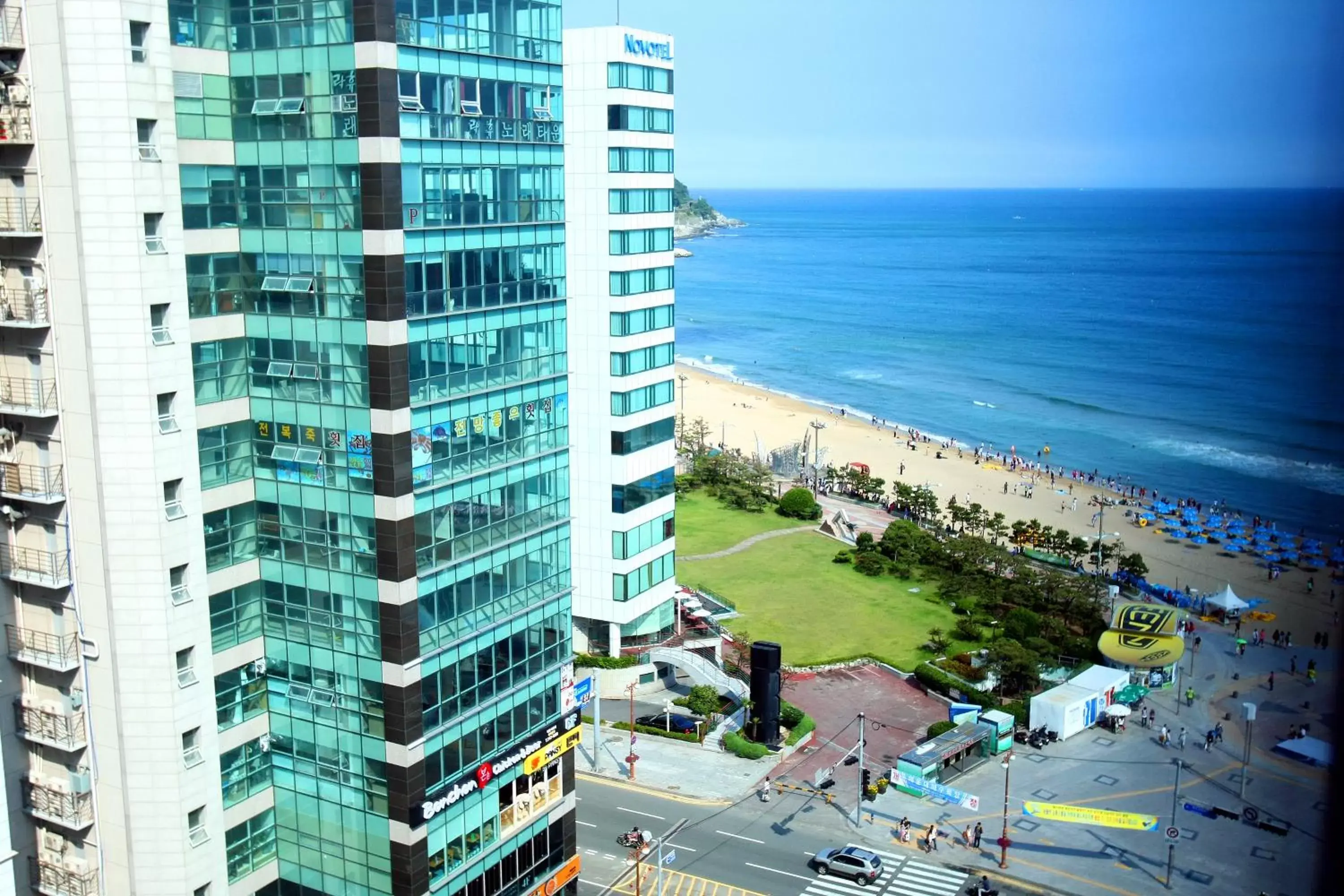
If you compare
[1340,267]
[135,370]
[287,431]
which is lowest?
[287,431]

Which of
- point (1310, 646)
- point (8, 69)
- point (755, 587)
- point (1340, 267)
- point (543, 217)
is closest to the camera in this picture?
point (1340, 267)

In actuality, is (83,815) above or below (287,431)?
below

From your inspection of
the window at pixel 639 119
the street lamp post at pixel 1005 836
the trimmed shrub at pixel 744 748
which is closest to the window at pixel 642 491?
the trimmed shrub at pixel 744 748

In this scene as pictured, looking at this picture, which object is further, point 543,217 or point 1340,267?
Answer: point 543,217

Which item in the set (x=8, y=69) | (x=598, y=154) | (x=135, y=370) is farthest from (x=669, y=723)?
(x=8, y=69)

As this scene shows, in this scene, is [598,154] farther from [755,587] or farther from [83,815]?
[83,815]

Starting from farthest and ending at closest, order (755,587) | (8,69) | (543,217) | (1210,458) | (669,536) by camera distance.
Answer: (1210,458) < (755,587) < (669,536) < (543,217) < (8,69)
